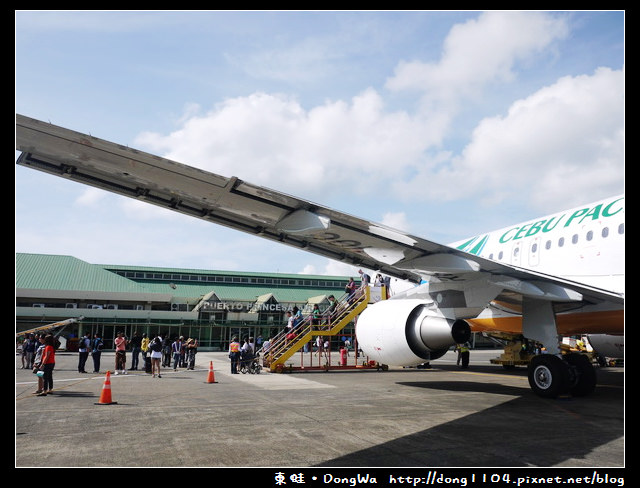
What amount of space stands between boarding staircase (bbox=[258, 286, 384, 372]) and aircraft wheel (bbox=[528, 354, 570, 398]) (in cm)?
907

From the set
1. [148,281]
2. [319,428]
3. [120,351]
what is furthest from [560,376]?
[148,281]

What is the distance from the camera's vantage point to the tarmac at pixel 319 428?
6.04 metres

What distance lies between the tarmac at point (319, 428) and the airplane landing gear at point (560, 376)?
28 cm

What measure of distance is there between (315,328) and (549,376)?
35.9 feet

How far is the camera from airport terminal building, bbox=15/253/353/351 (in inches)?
1613

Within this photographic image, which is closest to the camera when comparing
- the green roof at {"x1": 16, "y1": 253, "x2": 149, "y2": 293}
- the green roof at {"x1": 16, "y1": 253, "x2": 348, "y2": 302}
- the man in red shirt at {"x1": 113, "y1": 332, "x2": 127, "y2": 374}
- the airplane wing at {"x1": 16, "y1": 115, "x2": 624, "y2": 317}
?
the airplane wing at {"x1": 16, "y1": 115, "x2": 624, "y2": 317}

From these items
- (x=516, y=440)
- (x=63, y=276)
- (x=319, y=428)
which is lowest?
(x=319, y=428)

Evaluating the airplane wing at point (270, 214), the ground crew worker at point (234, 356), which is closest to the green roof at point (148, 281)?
the ground crew worker at point (234, 356)

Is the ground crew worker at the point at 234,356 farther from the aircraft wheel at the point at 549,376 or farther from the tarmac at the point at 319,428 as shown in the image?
the aircraft wheel at the point at 549,376

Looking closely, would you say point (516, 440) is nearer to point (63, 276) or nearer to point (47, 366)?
point (47, 366)

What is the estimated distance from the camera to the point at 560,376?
1116 cm

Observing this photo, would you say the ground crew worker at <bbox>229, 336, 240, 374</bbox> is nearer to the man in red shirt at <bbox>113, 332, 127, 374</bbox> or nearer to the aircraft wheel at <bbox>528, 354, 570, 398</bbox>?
the man in red shirt at <bbox>113, 332, 127, 374</bbox>

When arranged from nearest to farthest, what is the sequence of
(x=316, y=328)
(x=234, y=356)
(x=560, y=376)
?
1. (x=560, y=376)
2. (x=234, y=356)
3. (x=316, y=328)

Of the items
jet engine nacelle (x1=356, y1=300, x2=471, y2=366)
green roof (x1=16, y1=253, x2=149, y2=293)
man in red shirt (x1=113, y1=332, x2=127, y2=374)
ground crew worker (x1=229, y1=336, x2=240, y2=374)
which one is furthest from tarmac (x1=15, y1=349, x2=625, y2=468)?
green roof (x1=16, y1=253, x2=149, y2=293)
